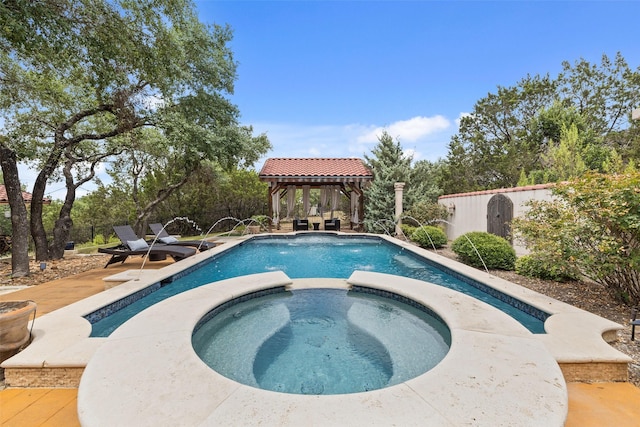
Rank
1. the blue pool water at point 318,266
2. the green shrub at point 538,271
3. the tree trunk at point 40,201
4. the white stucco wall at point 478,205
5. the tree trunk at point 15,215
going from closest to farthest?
the blue pool water at point 318,266 → the green shrub at point 538,271 → the tree trunk at point 15,215 → the white stucco wall at point 478,205 → the tree trunk at point 40,201

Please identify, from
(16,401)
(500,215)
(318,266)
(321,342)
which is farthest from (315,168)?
(16,401)

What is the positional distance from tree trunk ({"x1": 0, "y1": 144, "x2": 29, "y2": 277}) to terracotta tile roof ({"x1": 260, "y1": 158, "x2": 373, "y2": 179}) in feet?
28.8

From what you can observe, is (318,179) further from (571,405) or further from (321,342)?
(571,405)

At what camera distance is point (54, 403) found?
2344mm

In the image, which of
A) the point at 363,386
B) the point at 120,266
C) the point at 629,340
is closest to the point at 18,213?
the point at 120,266

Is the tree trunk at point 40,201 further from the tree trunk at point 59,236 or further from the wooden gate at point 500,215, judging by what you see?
the wooden gate at point 500,215

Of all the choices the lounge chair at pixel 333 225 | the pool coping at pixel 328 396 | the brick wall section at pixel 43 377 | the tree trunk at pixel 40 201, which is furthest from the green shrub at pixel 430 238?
the tree trunk at pixel 40 201

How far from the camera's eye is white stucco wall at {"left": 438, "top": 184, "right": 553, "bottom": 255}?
298 inches

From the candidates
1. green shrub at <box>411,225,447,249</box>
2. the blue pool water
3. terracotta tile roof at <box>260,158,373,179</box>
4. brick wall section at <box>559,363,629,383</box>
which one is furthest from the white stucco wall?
brick wall section at <box>559,363,629,383</box>

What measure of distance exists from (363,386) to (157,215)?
1773 cm

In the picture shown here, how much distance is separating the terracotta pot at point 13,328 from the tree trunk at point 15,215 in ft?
15.7

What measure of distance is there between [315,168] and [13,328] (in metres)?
13.8

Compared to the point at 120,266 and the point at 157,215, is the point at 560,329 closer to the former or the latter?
the point at 120,266

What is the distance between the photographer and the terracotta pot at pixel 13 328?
2.79m
